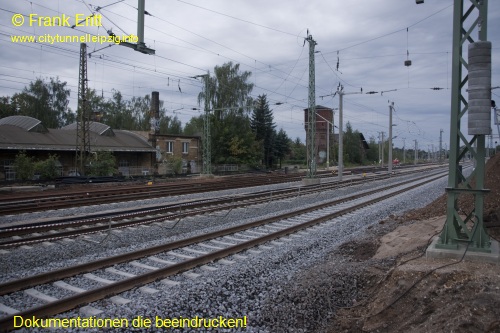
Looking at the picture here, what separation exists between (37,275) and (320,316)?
5.05m

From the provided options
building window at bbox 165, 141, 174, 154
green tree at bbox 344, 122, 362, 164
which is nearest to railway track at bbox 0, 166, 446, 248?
building window at bbox 165, 141, 174, 154

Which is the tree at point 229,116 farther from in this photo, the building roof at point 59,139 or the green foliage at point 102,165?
the green foliage at point 102,165

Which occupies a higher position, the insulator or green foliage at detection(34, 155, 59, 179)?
the insulator

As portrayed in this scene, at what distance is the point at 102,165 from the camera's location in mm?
35156

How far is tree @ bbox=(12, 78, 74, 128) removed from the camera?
6406 cm

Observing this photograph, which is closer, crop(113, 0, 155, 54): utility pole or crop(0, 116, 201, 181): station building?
crop(113, 0, 155, 54): utility pole

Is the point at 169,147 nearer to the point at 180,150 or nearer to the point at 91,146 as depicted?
the point at 180,150

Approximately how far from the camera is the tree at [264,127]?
62.2 meters

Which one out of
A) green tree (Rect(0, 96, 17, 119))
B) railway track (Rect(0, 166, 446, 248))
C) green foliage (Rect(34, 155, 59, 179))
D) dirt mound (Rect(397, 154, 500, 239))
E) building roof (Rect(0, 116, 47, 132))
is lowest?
railway track (Rect(0, 166, 446, 248))

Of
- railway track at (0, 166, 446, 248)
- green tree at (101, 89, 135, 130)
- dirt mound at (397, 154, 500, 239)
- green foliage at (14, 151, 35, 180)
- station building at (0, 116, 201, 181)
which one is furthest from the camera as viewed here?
green tree at (101, 89, 135, 130)

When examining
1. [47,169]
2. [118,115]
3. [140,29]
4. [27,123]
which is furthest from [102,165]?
[118,115]

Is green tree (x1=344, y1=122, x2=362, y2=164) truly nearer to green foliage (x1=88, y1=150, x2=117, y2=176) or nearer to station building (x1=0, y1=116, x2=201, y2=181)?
station building (x1=0, y1=116, x2=201, y2=181)

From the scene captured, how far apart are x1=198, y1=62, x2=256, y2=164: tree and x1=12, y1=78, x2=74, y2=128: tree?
26909 mm

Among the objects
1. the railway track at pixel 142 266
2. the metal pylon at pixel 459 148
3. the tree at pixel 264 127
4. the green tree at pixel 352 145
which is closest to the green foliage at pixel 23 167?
the railway track at pixel 142 266
